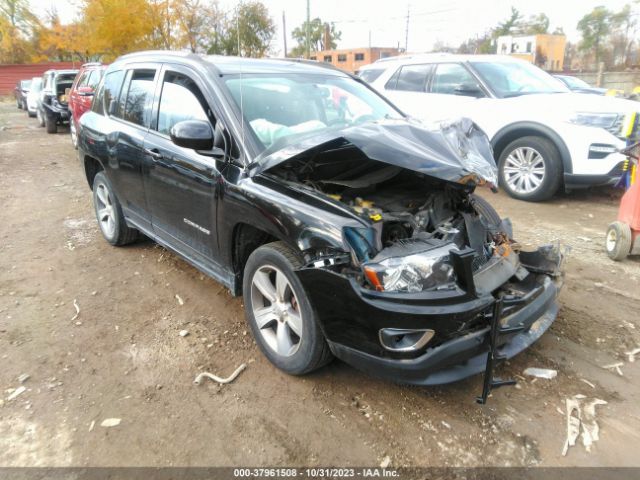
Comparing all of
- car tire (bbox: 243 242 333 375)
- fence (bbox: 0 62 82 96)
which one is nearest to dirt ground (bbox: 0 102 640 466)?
car tire (bbox: 243 242 333 375)

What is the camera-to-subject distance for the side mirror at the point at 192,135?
289 cm

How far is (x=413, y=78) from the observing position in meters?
7.96

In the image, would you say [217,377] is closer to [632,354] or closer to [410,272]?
[410,272]

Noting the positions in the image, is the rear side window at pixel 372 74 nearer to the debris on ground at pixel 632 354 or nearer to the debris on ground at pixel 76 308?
the debris on ground at pixel 76 308

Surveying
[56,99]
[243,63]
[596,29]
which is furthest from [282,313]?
[596,29]

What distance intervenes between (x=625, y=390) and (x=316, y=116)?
2.67 m

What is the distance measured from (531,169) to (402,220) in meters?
4.68

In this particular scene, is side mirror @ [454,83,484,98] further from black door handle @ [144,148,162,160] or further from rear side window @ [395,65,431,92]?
black door handle @ [144,148,162,160]

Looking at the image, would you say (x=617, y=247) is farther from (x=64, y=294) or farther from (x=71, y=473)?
(x=64, y=294)

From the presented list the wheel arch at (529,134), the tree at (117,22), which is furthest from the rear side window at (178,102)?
the tree at (117,22)

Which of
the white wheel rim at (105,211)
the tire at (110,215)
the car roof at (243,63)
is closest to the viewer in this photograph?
the car roof at (243,63)

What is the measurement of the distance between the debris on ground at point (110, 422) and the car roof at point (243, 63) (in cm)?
234

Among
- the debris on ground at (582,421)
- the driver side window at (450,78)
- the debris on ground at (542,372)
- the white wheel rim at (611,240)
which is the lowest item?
the debris on ground at (582,421)

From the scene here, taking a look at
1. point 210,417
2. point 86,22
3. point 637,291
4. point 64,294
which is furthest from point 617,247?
point 86,22
